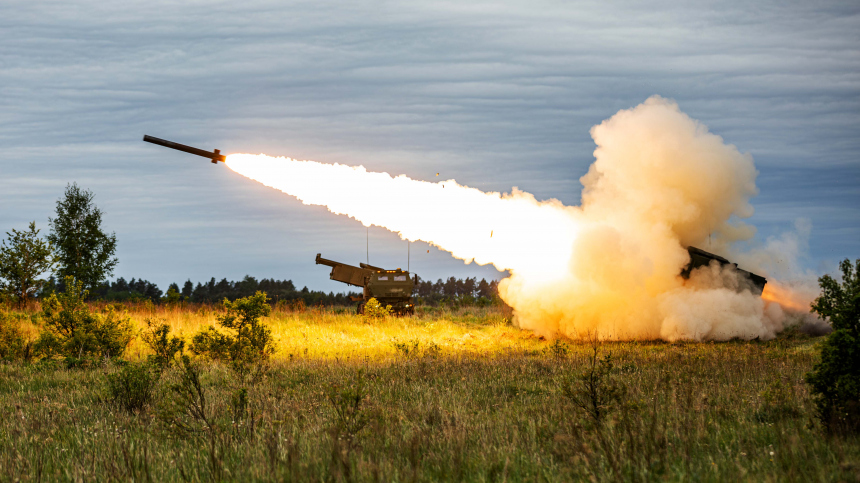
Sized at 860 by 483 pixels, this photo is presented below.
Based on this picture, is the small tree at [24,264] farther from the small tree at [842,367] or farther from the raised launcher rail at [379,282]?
the small tree at [842,367]

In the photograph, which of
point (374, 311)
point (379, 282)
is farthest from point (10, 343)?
point (379, 282)

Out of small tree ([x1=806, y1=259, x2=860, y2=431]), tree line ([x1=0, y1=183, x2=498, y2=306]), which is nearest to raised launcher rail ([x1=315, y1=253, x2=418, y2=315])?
tree line ([x1=0, y1=183, x2=498, y2=306])

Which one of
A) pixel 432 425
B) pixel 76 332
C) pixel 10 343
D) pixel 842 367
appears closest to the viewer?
pixel 842 367

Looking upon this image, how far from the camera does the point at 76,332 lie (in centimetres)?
1953

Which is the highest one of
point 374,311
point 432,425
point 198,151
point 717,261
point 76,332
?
point 198,151

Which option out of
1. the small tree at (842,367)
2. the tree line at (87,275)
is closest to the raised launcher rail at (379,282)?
the tree line at (87,275)

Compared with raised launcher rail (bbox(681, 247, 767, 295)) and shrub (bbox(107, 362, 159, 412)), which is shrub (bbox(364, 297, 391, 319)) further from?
shrub (bbox(107, 362, 159, 412))

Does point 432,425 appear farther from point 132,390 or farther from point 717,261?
point 717,261

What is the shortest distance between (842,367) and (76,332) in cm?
1928

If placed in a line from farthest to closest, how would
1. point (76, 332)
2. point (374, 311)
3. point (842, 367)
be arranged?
point (374, 311) < point (76, 332) < point (842, 367)

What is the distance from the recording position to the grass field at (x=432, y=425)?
22.9 feet

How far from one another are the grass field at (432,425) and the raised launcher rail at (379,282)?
61.0 feet

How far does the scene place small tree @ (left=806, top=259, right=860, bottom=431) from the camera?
851 centimetres

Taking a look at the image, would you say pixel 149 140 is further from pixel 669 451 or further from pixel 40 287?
pixel 669 451
